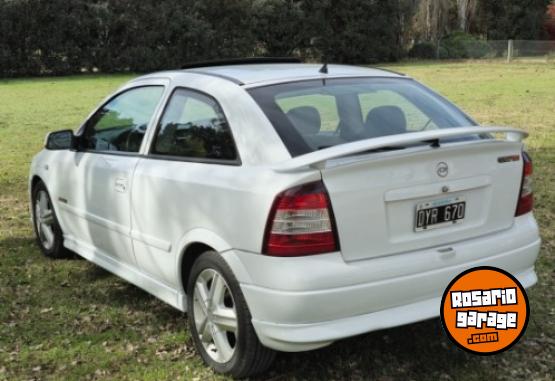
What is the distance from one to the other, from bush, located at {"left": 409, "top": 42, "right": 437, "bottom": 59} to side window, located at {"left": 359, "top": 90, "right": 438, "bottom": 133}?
48.8 metres

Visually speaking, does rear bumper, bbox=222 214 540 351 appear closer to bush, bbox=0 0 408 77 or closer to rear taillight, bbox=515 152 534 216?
rear taillight, bbox=515 152 534 216

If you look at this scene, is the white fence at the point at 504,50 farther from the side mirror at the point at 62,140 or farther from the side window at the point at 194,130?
the side window at the point at 194,130

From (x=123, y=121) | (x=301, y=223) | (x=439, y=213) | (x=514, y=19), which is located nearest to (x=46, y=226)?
(x=123, y=121)

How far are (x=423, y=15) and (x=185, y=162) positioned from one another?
182 feet

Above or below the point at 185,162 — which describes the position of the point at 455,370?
below

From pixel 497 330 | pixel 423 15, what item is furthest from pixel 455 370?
pixel 423 15

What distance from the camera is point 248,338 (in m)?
3.42

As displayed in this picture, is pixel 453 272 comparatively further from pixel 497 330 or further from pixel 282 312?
pixel 282 312

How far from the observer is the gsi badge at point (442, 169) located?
3.35 m

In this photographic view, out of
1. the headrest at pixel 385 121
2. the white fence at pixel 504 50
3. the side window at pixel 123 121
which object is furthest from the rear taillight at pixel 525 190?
the white fence at pixel 504 50

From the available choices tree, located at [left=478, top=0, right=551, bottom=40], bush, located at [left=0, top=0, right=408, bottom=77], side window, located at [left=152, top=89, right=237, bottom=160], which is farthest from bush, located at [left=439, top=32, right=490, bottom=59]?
side window, located at [left=152, top=89, right=237, bottom=160]

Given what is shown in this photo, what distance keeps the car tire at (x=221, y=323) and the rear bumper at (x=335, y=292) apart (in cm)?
10

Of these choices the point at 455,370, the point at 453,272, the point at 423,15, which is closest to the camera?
the point at 453,272

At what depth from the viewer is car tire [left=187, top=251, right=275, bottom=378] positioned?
11.2 feet
